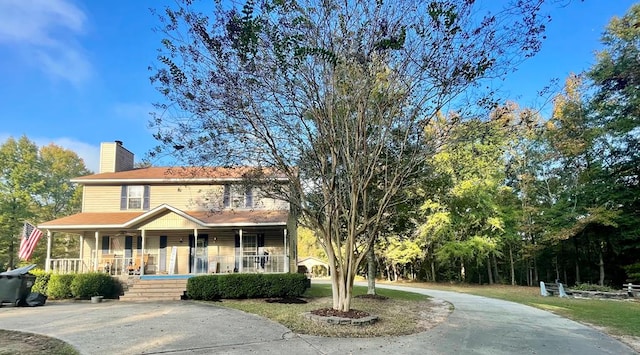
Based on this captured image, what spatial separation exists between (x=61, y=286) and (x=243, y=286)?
274 inches

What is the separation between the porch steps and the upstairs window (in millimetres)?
5283

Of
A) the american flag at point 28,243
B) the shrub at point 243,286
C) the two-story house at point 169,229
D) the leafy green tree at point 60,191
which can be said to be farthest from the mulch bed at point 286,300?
the leafy green tree at point 60,191

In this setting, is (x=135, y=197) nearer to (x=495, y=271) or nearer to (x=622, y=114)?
(x=622, y=114)

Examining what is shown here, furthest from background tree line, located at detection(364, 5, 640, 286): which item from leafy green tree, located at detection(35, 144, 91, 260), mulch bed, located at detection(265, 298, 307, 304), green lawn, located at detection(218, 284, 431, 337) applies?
leafy green tree, located at detection(35, 144, 91, 260)

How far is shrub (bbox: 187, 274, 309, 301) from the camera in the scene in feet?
48.1

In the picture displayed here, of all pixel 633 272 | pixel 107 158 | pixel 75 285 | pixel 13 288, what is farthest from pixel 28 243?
pixel 633 272

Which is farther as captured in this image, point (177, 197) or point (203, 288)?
point (177, 197)

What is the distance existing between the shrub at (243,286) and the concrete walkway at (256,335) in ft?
9.01

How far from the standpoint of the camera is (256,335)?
838 cm

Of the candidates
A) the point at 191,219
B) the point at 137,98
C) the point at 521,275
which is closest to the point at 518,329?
the point at 137,98

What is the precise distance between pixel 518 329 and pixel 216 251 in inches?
543

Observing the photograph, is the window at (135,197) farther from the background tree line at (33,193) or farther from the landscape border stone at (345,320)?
the background tree line at (33,193)

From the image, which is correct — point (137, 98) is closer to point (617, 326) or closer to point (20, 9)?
point (20, 9)

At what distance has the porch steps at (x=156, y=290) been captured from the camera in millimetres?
14875
